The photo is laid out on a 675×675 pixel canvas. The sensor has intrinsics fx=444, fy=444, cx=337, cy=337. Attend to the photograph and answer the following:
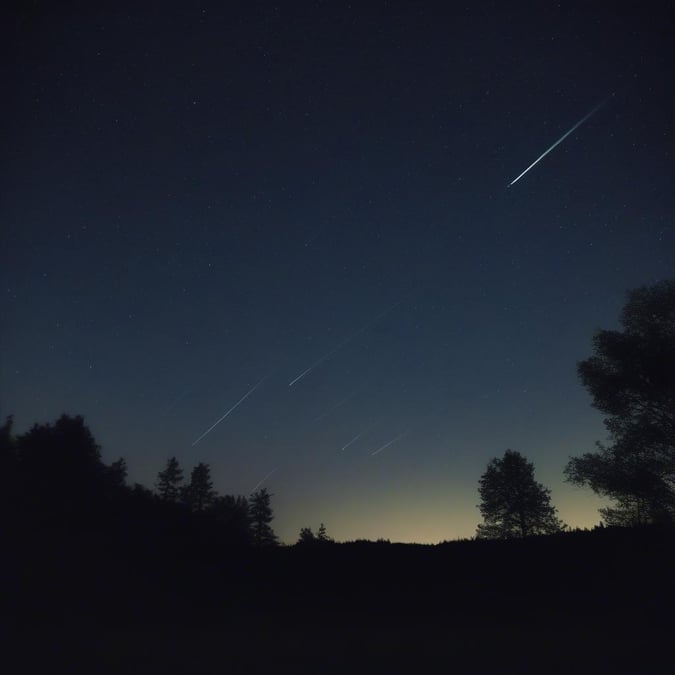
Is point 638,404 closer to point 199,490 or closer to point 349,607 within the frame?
point 349,607

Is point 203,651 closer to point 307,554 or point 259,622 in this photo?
point 259,622

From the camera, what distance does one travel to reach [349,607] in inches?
505

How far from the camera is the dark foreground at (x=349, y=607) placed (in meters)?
7.85

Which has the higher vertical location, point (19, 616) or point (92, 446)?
point (92, 446)

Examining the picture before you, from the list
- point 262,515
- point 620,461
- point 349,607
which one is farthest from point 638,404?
point 262,515

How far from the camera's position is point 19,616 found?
11.9 metres

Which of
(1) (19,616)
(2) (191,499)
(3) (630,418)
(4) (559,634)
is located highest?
(2) (191,499)

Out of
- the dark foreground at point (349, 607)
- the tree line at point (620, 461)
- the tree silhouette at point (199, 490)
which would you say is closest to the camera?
the dark foreground at point (349, 607)

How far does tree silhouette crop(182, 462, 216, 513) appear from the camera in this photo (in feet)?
205

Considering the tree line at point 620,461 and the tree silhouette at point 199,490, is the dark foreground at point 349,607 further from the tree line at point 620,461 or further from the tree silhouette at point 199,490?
the tree silhouette at point 199,490

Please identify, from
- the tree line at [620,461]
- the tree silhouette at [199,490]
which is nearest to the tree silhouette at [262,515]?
the tree silhouette at [199,490]

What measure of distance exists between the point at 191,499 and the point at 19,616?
177ft

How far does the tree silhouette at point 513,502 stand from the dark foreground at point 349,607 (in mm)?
30768

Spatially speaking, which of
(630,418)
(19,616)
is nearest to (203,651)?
(19,616)
